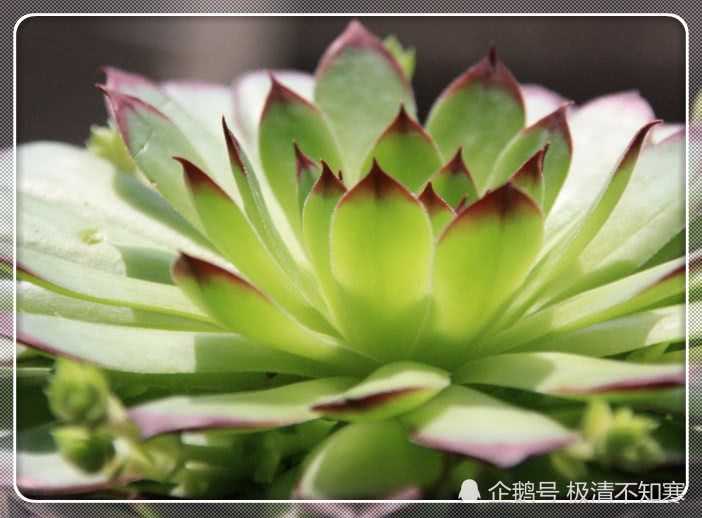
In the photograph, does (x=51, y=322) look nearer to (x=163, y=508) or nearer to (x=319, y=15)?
(x=163, y=508)

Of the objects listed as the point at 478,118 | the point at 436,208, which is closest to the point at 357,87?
the point at 478,118

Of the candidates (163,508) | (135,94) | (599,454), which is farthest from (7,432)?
(599,454)

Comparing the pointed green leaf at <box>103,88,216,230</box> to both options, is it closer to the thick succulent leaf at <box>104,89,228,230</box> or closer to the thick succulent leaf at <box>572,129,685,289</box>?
the thick succulent leaf at <box>104,89,228,230</box>

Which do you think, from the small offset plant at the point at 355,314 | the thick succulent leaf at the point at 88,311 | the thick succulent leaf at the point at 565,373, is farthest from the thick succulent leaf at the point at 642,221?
the thick succulent leaf at the point at 88,311

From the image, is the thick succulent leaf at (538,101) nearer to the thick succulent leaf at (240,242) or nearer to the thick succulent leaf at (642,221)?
the thick succulent leaf at (642,221)

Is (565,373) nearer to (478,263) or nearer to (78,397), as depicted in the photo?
(478,263)

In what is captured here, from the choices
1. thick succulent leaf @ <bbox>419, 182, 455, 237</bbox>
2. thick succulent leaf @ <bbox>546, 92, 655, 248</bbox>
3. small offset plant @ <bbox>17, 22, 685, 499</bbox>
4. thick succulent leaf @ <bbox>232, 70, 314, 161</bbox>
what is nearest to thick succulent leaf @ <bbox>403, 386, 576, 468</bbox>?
small offset plant @ <bbox>17, 22, 685, 499</bbox>

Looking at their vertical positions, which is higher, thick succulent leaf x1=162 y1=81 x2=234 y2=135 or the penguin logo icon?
thick succulent leaf x1=162 y1=81 x2=234 y2=135
